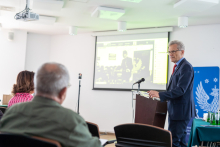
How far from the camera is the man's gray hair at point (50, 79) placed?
119 cm

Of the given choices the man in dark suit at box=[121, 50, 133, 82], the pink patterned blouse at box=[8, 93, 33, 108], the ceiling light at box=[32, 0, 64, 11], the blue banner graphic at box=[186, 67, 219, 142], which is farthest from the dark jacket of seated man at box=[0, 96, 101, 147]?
the man in dark suit at box=[121, 50, 133, 82]

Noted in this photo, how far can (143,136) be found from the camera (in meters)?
1.61

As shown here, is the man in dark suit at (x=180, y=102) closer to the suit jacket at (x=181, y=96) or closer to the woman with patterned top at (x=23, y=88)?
the suit jacket at (x=181, y=96)

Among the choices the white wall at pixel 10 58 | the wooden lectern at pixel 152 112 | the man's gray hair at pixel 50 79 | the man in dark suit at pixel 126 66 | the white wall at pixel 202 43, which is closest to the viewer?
the man's gray hair at pixel 50 79

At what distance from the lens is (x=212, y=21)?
505 centimetres

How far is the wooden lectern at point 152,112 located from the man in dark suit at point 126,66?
9.06ft

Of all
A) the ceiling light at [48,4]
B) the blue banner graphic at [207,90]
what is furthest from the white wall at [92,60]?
the ceiling light at [48,4]

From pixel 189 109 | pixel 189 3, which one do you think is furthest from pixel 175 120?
pixel 189 3

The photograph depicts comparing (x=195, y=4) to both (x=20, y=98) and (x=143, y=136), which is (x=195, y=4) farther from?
(x=20, y=98)

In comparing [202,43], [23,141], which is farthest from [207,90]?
[23,141]

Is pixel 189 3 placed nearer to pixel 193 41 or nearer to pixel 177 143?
pixel 193 41

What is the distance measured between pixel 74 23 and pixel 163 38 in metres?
2.31

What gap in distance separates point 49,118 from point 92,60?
543 cm

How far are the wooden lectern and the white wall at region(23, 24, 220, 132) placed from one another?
8.78 ft
